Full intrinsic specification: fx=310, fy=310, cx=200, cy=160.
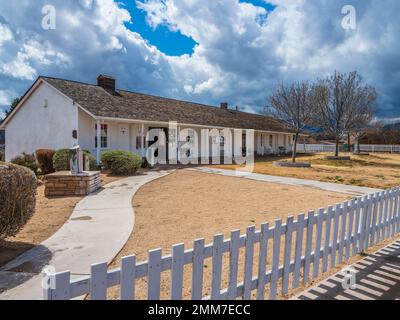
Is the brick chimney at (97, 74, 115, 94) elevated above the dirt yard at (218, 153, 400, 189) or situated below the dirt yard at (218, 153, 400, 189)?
above

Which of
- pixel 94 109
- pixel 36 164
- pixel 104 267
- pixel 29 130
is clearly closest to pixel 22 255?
pixel 104 267

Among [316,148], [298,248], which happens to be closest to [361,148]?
[316,148]

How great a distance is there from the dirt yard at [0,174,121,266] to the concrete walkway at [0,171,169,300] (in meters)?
0.16

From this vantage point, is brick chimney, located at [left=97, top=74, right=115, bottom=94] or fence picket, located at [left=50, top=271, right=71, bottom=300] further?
brick chimney, located at [left=97, top=74, right=115, bottom=94]

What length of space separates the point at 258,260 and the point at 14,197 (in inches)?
139

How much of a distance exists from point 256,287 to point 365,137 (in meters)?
56.3

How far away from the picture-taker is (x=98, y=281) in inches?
84.9

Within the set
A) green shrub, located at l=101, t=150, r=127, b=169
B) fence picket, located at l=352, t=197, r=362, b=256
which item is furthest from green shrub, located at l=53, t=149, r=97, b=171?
fence picket, located at l=352, t=197, r=362, b=256

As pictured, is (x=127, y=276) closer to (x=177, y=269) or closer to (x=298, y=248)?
(x=177, y=269)

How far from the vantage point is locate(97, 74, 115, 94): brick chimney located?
21.3 meters

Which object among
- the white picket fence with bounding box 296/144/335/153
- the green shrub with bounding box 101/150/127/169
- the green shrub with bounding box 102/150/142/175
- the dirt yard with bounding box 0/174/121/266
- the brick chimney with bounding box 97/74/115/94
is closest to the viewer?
the dirt yard with bounding box 0/174/121/266

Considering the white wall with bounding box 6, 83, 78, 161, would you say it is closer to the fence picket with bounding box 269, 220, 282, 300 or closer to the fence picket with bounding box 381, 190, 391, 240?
the fence picket with bounding box 381, 190, 391, 240
